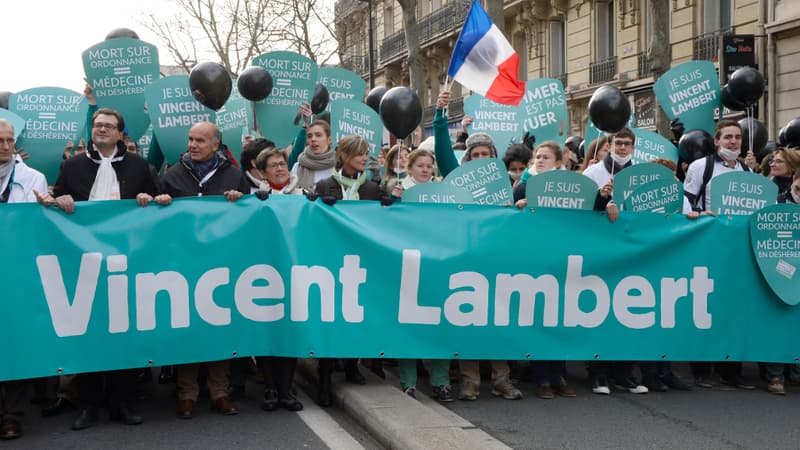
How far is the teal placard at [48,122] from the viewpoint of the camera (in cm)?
780

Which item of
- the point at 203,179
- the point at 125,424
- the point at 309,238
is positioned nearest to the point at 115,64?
the point at 203,179

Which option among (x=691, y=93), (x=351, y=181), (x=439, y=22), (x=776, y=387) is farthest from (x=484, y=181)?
(x=439, y=22)

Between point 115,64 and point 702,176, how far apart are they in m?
4.91

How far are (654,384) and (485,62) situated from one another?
9.78ft

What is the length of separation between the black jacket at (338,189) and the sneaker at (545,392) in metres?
1.71

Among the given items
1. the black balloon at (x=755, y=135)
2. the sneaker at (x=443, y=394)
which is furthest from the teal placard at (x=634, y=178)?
the black balloon at (x=755, y=135)

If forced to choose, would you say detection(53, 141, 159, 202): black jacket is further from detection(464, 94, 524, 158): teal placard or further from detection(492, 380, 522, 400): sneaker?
detection(464, 94, 524, 158): teal placard

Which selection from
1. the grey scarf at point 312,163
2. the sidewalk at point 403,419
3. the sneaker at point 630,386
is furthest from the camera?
the grey scarf at point 312,163

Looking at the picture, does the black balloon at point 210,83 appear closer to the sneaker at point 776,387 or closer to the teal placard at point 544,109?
the teal placard at point 544,109

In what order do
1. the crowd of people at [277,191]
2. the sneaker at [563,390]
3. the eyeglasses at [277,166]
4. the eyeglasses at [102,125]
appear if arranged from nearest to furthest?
the crowd of people at [277,191] → the eyeglasses at [102,125] → the sneaker at [563,390] → the eyeglasses at [277,166]

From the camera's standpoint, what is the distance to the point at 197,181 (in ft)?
18.9

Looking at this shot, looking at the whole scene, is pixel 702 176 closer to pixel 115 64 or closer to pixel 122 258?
pixel 122 258

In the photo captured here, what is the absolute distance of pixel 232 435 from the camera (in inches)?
199

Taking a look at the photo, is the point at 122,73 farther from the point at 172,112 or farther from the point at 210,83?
the point at 210,83
